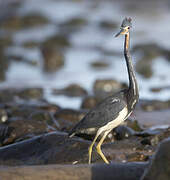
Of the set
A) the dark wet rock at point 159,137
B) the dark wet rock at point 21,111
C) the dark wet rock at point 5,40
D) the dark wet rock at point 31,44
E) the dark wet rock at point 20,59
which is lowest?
the dark wet rock at point 20,59

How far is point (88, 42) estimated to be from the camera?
76.1 feet

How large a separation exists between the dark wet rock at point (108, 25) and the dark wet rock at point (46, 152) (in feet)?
56.5

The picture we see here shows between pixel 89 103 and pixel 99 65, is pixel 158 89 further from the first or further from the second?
pixel 99 65

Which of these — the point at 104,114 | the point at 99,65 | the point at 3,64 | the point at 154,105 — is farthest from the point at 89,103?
the point at 3,64

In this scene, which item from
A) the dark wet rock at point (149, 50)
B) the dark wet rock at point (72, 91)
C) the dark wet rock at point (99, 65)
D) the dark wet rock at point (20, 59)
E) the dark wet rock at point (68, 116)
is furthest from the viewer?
the dark wet rock at point (20, 59)

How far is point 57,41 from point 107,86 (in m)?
8.36

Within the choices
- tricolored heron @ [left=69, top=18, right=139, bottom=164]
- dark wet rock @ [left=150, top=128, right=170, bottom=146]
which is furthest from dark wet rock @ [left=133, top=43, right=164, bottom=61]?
tricolored heron @ [left=69, top=18, right=139, bottom=164]

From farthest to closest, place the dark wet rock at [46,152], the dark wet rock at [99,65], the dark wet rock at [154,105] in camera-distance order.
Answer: the dark wet rock at [99,65], the dark wet rock at [154,105], the dark wet rock at [46,152]

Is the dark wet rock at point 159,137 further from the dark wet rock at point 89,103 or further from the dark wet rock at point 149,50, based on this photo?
the dark wet rock at point 149,50

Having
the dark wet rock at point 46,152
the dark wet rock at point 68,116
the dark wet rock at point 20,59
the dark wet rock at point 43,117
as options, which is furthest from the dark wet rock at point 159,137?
the dark wet rock at point 20,59

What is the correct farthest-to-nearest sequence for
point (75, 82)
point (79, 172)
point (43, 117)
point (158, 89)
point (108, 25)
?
point (108, 25)
point (75, 82)
point (158, 89)
point (43, 117)
point (79, 172)

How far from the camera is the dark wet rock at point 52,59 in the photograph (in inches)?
758

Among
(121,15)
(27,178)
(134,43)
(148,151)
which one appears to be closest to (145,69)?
(134,43)

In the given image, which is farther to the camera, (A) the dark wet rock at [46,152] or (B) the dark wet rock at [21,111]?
(B) the dark wet rock at [21,111]
